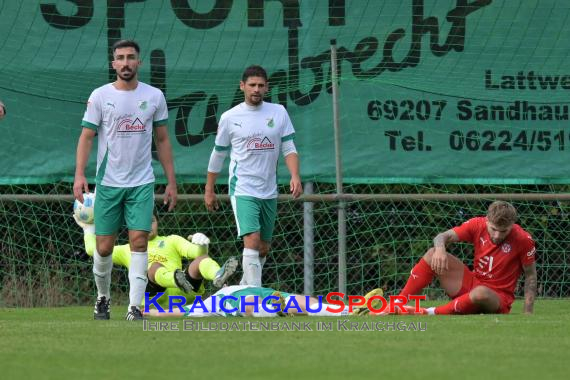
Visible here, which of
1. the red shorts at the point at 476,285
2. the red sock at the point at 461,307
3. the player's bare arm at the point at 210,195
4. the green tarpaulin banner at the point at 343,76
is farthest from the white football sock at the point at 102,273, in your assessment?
the green tarpaulin banner at the point at 343,76

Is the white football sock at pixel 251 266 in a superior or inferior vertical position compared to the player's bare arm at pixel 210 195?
inferior

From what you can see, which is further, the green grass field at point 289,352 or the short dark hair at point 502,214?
the short dark hair at point 502,214

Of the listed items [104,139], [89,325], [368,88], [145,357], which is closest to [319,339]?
[145,357]

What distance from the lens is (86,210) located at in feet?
36.3

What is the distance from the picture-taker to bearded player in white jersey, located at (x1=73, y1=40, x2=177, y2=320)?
9359mm

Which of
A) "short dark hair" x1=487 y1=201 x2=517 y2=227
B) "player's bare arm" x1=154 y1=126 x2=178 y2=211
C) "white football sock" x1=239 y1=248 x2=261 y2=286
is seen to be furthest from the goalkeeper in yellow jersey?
"short dark hair" x1=487 y1=201 x2=517 y2=227

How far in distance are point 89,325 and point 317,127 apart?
4.71m

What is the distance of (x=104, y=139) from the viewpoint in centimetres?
950

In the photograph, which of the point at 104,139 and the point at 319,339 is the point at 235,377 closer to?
the point at 319,339

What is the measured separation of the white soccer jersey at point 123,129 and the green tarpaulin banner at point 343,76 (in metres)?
3.31

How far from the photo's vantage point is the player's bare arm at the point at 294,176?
10.4m

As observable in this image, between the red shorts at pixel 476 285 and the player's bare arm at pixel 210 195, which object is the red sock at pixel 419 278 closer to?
the red shorts at pixel 476 285

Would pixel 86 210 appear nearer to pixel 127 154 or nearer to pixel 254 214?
pixel 254 214

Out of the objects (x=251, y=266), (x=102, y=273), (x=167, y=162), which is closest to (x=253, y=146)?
(x=251, y=266)
